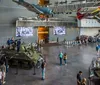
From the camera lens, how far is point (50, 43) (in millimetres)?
41562

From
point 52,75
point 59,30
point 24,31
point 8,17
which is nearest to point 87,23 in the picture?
point 59,30

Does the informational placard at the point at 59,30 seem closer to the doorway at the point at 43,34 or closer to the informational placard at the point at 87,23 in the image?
the doorway at the point at 43,34

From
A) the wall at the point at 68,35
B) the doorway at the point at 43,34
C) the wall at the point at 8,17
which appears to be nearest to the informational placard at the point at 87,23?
the wall at the point at 68,35

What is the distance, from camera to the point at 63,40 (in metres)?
43.8

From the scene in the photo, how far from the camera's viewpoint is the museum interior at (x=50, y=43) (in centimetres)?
1706

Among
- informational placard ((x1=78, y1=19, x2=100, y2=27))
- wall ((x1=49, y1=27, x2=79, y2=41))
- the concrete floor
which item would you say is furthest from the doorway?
the concrete floor

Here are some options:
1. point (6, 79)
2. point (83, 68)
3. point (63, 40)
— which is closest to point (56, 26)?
point (63, 40)

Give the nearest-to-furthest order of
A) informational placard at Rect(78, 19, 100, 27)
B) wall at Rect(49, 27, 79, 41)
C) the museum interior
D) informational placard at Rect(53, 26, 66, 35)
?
the museum interior
wall at Rect(49, 27, 79, 41)
informational placard at Rect(53, 26, 66, 35)
informational placard at Rect(78, 19, 100, 27)

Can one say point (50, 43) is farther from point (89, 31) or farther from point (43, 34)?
point (89, 31)

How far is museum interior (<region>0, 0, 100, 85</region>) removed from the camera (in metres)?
17.1

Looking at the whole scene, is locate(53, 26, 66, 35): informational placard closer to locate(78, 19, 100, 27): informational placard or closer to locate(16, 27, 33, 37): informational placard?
locate(78, 19, 100, 27): informational placard

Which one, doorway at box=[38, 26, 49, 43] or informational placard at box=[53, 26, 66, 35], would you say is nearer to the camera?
informational placard at box=[53, 26, 66, 35]

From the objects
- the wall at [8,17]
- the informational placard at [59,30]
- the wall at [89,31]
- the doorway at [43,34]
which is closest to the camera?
the wall at [8,17]

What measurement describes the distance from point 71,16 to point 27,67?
80.2 ft
